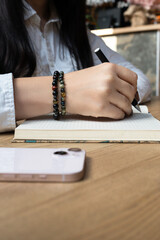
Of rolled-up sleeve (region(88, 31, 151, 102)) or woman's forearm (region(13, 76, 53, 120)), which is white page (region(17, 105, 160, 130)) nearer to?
woman's forearm (region(13, 76, 53, 120))

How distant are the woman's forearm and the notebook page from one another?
2 cm

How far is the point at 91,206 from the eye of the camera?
19 centimetres

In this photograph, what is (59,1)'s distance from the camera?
884mm

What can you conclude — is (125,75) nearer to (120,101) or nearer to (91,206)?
(120,101)

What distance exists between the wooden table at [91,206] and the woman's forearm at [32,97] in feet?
0.66

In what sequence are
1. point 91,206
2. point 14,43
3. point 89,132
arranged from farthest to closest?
point 14,43
point 89,132
point 91,206

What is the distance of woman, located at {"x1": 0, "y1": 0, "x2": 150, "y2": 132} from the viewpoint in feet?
1.41

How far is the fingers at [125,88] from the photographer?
44 centimetres

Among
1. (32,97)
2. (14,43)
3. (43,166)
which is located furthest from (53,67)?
(43,166)

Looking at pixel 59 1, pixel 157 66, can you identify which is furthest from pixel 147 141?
pixel 157 66

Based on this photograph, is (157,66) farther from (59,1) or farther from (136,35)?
(59,1)

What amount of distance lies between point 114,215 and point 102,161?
111 mm

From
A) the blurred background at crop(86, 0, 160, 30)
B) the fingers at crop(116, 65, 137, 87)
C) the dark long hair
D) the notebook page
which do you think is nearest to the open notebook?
the notebook page

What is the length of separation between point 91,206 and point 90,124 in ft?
0.71
